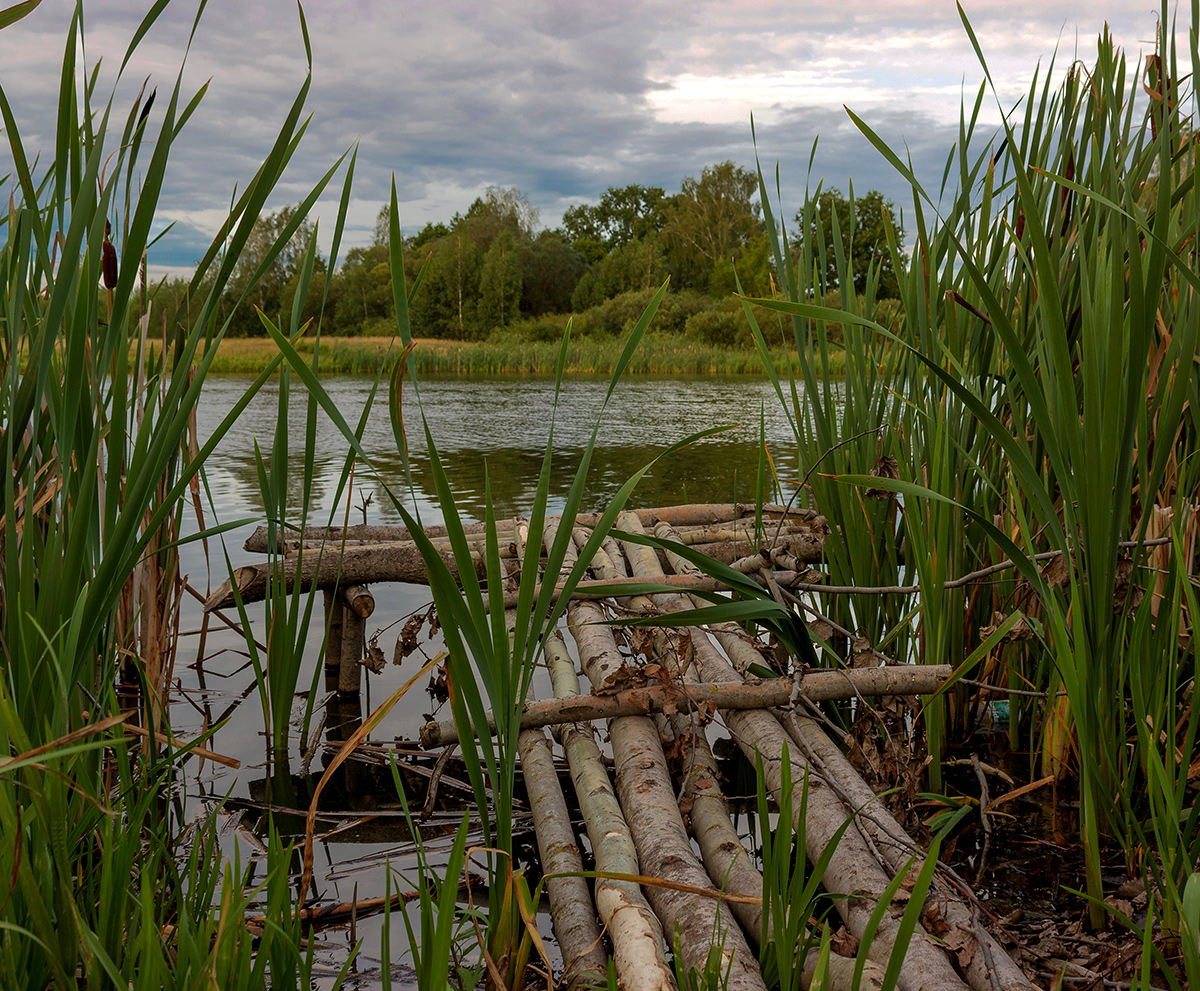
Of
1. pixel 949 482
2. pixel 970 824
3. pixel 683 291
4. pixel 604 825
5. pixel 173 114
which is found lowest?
pixel 970 824

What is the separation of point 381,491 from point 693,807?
614cm

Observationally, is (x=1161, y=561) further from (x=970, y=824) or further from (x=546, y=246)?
(x=546, y=246)

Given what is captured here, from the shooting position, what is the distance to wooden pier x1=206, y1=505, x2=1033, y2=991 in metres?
1.30

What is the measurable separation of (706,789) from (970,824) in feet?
2.79

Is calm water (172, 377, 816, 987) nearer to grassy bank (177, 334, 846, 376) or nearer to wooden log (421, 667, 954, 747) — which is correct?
wooden log (421, 667, 954, 747)

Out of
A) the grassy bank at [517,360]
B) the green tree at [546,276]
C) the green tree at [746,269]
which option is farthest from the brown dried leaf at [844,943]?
the green tree at [546,276]

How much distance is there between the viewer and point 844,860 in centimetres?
154

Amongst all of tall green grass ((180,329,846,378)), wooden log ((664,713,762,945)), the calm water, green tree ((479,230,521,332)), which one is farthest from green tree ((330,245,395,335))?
wooden log ((664,713,762,945))

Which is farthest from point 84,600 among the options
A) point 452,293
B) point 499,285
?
point 452,293

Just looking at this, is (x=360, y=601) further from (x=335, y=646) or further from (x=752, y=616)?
(x=752, y=616)

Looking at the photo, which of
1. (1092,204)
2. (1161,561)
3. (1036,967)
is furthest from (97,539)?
(1161,561)

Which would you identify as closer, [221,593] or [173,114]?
[173,114]

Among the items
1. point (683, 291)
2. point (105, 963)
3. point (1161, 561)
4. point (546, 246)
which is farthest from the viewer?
point (546, 246)

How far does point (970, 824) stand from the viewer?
7.33 feet
